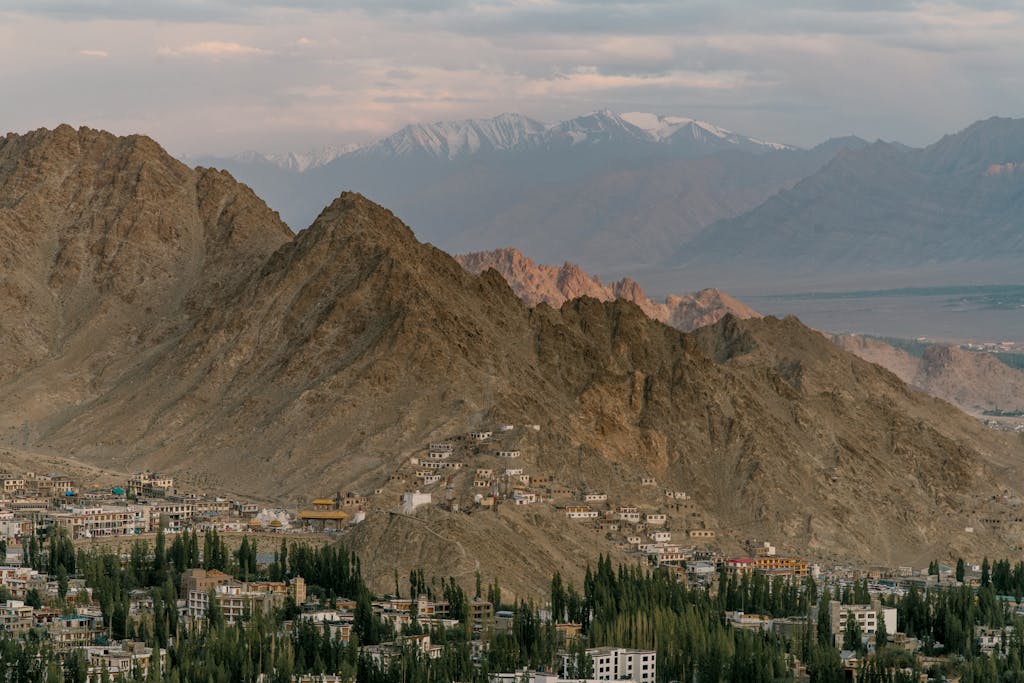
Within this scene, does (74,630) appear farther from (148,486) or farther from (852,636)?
(148,486)

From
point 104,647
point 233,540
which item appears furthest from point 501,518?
point 104,647

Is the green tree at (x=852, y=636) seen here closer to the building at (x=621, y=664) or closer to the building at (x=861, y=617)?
the building at (x=861, y=617)

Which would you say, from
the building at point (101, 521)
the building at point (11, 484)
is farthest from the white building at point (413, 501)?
the building at point (11, 484)

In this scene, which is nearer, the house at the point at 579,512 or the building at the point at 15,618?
the building at the point at 15,618

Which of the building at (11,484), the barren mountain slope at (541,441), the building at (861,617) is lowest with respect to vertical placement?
the building at (861,617)

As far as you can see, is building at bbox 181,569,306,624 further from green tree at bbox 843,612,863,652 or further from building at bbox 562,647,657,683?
green tree at bbox 843,612,863,652

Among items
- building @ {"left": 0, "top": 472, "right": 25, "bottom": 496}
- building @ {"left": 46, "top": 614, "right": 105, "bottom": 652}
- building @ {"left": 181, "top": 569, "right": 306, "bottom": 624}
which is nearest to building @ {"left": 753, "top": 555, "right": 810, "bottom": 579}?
building @ {"left": 181, "top": 569, "right": 306, "bottom": 624}

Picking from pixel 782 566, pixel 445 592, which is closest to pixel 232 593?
pixel 445 592
